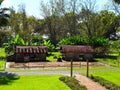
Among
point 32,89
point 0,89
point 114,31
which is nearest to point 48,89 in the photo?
point 32,89

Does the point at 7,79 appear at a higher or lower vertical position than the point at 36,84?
higher

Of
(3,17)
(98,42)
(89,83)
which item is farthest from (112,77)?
(98,42)

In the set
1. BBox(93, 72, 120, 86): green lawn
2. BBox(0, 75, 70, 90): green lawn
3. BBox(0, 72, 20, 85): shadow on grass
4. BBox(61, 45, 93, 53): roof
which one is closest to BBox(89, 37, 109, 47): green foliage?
BBox(61, 45, 93, 53): roof

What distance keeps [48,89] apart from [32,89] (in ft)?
6.04

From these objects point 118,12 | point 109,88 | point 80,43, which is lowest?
point 109,88

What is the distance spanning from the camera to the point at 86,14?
105 meters

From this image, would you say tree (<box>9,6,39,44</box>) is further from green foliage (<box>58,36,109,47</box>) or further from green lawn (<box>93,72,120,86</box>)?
green lawn (<box>93,72,120,86</box>)

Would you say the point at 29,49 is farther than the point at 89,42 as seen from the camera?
No

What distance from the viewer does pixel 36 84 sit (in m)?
37.8

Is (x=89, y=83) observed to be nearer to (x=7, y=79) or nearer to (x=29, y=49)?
(x=7, y=79)

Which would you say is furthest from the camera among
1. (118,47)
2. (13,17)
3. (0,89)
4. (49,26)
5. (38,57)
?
(49,26)

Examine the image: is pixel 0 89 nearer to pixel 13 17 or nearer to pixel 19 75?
pixel 19 75

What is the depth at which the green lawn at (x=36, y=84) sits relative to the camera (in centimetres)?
3521

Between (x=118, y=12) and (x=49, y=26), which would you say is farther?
(x=49, y=26)
